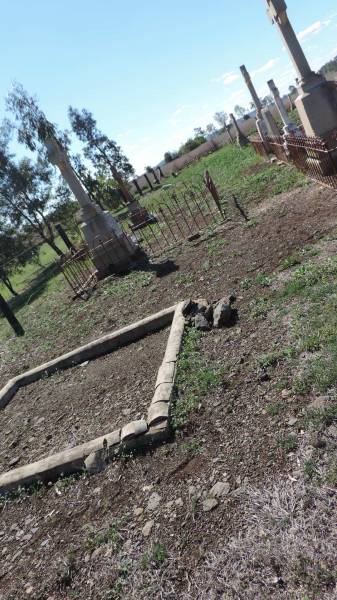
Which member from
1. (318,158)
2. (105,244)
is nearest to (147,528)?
(318,158)

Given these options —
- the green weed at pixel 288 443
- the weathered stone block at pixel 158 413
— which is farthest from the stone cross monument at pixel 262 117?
the green weed at pixel 288 443

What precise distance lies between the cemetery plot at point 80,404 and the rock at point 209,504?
6.27 feet

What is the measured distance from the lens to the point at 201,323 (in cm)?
616

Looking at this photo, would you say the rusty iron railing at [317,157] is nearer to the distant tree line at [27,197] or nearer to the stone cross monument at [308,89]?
the stone cross monument at [308,89]

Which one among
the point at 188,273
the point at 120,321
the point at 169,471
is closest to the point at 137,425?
the point at 169,471

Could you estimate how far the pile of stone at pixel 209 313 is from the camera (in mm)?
5949

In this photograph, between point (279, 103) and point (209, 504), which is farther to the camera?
point (279, 103)

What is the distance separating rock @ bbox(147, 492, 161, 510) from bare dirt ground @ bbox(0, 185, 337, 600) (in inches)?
0.4

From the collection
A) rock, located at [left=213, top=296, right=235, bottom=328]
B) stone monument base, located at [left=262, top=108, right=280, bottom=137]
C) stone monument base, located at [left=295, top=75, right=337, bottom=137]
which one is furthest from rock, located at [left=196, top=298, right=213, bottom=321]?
stone monument base, located at [left=262, top=108, right=280, bottom=137]

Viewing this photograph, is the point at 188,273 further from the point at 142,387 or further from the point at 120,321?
the point at 142,387

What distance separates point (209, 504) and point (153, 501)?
590mm

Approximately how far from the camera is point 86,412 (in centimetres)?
584

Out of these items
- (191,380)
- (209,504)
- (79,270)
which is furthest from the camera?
(79,270)

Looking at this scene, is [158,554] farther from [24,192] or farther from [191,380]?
[24,192]
